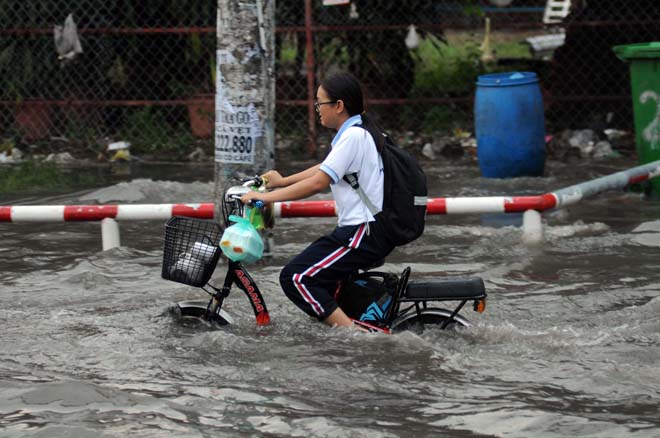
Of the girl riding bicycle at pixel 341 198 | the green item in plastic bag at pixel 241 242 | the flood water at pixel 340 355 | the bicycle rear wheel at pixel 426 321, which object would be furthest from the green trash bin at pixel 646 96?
the green item in plastic bag at pixel 241 242

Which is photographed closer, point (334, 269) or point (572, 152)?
point (334, 269)

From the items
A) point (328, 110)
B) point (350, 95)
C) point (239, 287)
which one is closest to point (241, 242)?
point (239, 287)

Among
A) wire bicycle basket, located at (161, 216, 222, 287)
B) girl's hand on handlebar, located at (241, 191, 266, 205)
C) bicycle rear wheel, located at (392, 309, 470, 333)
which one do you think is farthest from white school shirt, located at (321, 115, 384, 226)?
wire bicycle basket, located at (161, 216, 222, 287)

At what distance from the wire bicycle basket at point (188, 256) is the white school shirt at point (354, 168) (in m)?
0.68

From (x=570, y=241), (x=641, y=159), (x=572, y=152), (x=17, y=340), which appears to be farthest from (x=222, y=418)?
(x=572, y=152)

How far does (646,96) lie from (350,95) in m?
5.39

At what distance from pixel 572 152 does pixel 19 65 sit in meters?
6.41

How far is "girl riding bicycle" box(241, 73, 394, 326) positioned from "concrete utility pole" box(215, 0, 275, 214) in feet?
6.58

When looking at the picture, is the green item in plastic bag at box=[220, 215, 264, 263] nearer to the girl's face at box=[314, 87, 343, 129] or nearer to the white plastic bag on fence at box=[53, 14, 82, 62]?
the girl's face at box=[314, 87, 343, 129]

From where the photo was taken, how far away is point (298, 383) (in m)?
5.36

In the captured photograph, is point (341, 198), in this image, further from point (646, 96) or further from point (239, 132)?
point (646, 96)

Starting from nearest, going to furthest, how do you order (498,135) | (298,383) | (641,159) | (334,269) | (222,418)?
1. (222,418)
2. (298,383)
3. (334,269)
4. (641,159)
5. (498,135)

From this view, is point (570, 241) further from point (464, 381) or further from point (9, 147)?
point (9, 147)

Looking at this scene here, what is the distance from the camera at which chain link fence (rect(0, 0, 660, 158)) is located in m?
13.1
